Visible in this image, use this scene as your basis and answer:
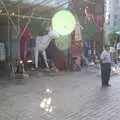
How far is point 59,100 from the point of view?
11.0m

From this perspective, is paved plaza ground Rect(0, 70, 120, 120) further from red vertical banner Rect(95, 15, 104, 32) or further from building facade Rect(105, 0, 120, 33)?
building facade Rect(105, 0, 120, 33)

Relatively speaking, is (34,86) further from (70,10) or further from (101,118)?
(70,10)

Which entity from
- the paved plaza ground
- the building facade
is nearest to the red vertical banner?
the paved plaza ground

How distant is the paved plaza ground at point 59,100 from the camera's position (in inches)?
350

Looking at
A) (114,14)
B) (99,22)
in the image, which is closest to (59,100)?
(99,22)

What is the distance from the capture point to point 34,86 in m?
14.0

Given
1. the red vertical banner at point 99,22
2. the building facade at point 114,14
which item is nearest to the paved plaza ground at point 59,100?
the red vertical banner at point 99,22

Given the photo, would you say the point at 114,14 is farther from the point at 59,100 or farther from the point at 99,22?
the point at 59,100

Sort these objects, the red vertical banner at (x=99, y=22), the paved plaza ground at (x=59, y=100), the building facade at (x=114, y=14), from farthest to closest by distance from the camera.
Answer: the building facade at (x=114, y=14) < the red vertical banner at (x=99, y=22) < the paved plaza ground at (x=59, y=100)

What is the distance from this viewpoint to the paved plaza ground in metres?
8.89

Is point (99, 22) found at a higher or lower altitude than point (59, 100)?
higher

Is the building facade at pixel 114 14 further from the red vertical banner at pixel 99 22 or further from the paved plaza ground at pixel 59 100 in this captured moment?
the paved plaza ground at pixel 59 100

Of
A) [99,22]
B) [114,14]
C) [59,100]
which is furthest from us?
[114,14]

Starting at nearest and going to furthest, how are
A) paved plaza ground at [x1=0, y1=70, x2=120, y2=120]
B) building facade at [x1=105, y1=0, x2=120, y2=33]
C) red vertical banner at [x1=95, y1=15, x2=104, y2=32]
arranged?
paved plaza ground at [x1=0, y1=70, x2=120, y2=120]
red vertical banner at [x1=95, y1=15, x2=104, y2=32]
building facade at [x1=105, y1=0, x2=120, y2=33]
